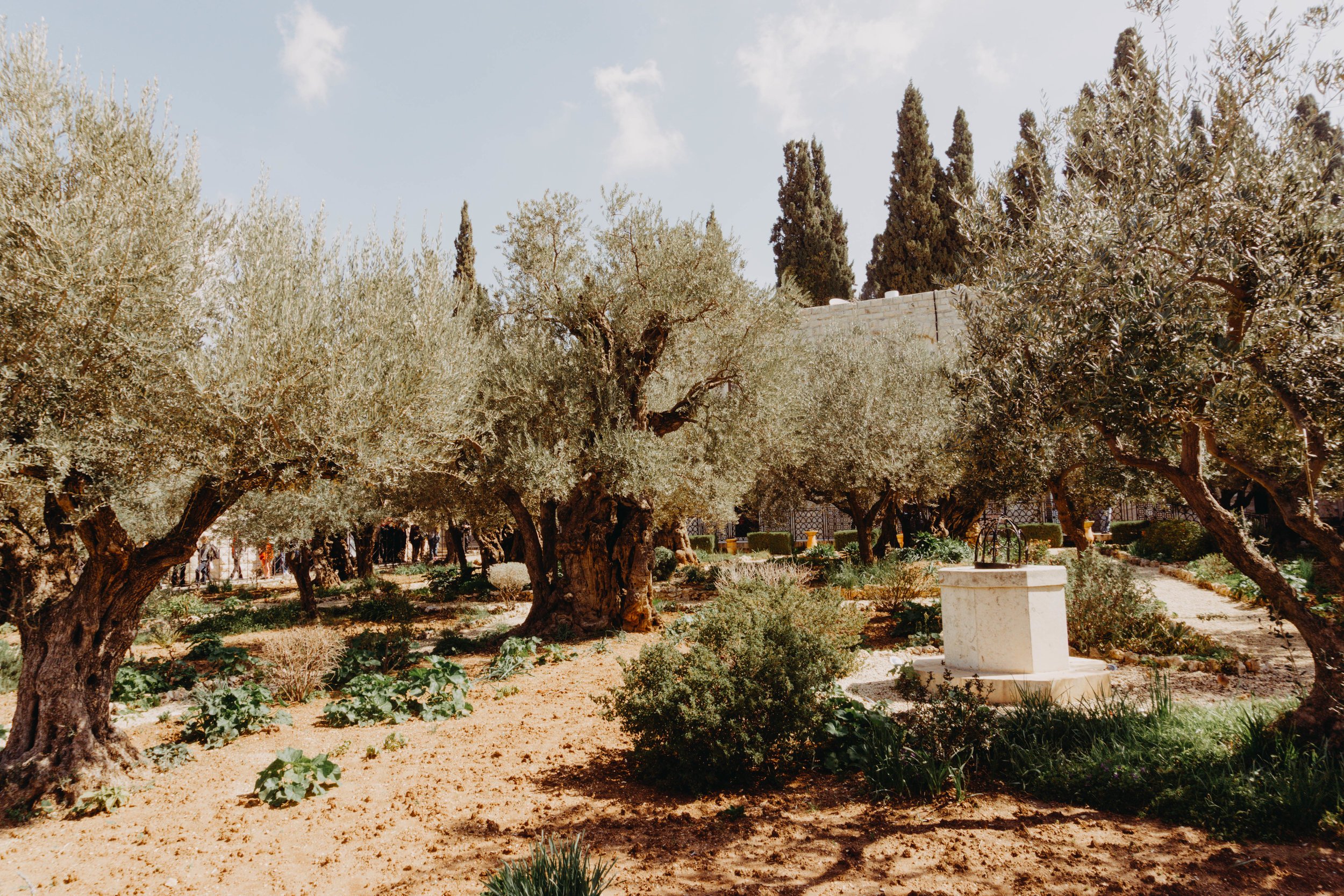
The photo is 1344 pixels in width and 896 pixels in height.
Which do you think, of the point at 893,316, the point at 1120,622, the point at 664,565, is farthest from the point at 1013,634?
the point at 893,316

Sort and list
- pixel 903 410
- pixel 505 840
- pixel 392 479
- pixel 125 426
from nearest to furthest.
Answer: pixel 505 840, pixel 125 426, pixel 392 479, pixel 903 410

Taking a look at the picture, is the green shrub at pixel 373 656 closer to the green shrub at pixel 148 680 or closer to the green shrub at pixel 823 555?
the green shrub at pixel 148 680

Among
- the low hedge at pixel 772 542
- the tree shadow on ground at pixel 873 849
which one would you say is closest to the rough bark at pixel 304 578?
the tree shadow on ground at pixel 873 849

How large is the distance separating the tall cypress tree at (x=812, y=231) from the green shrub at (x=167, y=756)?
111ft

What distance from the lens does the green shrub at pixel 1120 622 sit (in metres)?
8.95

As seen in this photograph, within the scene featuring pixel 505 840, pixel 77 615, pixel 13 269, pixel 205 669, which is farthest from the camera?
pixel 205 669

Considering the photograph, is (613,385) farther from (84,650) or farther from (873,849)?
(873,849)

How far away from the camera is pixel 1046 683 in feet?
21.9

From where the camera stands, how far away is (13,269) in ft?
15.8

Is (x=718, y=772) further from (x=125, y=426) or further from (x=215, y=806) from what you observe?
(x=125, y=426)

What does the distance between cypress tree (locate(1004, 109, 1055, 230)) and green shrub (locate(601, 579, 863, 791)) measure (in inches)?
152

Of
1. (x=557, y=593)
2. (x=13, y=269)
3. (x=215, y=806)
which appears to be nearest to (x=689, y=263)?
(x=557, y=593)

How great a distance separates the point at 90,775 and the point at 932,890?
19.4ft

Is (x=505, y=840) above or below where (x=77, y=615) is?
below
